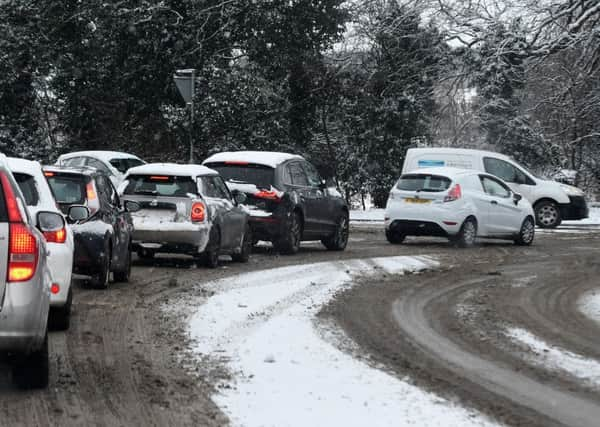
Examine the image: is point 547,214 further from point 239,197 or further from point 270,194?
point 239,197

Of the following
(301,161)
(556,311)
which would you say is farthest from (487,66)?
(556,311)

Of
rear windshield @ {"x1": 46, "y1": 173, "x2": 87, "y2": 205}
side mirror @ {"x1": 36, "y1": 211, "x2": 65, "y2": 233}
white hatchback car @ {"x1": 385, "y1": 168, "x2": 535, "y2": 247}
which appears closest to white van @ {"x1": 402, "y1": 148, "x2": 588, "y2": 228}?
white hatchback car @ {"x1": 385, "y1": 168, "x2": 535, "y2": 247}

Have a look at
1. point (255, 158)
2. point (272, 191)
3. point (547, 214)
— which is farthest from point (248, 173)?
point (547, 214)

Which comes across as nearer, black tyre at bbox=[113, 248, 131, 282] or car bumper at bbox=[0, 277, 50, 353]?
car bumper at bbox=[0, 277, 50, 353]

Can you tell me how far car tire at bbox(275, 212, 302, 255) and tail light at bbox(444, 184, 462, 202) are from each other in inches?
154

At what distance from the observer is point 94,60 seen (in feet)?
140

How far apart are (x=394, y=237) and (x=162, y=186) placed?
25.4 ft

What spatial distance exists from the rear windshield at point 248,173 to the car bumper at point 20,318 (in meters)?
12.2

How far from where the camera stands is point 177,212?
16.6 metres

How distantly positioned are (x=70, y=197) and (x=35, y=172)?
11.6ft

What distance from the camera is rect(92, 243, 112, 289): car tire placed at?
529 inches

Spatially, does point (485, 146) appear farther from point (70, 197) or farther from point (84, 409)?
point (84, 409)

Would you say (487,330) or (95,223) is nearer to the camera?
(487,330)

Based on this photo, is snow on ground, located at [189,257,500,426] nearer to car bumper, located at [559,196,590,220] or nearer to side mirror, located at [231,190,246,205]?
side mirror, located at [231,190,246,205]
